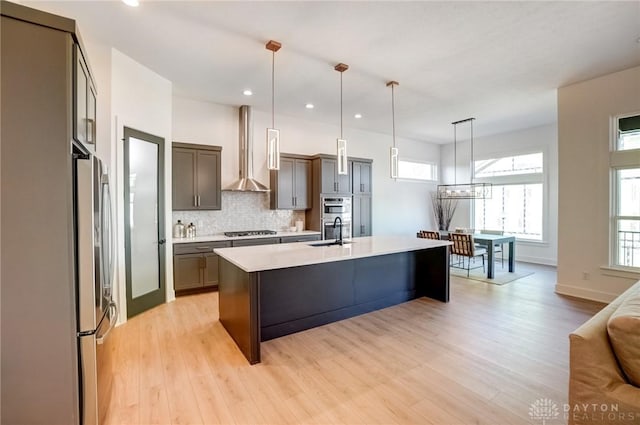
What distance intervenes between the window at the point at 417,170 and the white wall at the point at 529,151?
2.43 ft

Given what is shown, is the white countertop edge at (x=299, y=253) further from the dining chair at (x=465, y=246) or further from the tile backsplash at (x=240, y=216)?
the tile backsplash at (x=240, y=216)

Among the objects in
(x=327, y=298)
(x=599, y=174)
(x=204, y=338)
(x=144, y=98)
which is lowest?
(x=204, y=338)

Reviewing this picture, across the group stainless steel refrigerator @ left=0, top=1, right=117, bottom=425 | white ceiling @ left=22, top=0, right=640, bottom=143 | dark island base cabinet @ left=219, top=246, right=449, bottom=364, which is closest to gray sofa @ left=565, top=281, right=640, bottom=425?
dark island base cabinet @ left=219, top=246, right=449, bottom=364

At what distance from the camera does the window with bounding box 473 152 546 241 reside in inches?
277

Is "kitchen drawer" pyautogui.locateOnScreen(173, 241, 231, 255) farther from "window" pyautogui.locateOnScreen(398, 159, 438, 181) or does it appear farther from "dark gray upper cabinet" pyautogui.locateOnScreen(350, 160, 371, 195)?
"window" pyautogui.locateOnScreen(398, 159, 438, 181)

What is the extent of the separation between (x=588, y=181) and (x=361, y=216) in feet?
12.6

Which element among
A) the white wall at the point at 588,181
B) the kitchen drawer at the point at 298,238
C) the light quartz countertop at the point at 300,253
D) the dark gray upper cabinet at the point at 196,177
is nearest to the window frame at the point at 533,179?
the white wall at the point at 588,181

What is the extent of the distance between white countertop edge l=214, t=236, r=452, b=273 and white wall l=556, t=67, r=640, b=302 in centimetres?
231

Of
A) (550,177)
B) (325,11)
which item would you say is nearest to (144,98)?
(325,11)

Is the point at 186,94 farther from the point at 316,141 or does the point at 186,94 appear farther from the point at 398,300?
the point at 398,300

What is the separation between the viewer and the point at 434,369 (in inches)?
97.7

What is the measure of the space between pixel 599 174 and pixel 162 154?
635 cm

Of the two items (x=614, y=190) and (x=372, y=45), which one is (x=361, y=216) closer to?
(x=372, y=45)

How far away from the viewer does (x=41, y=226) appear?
1.45 m
